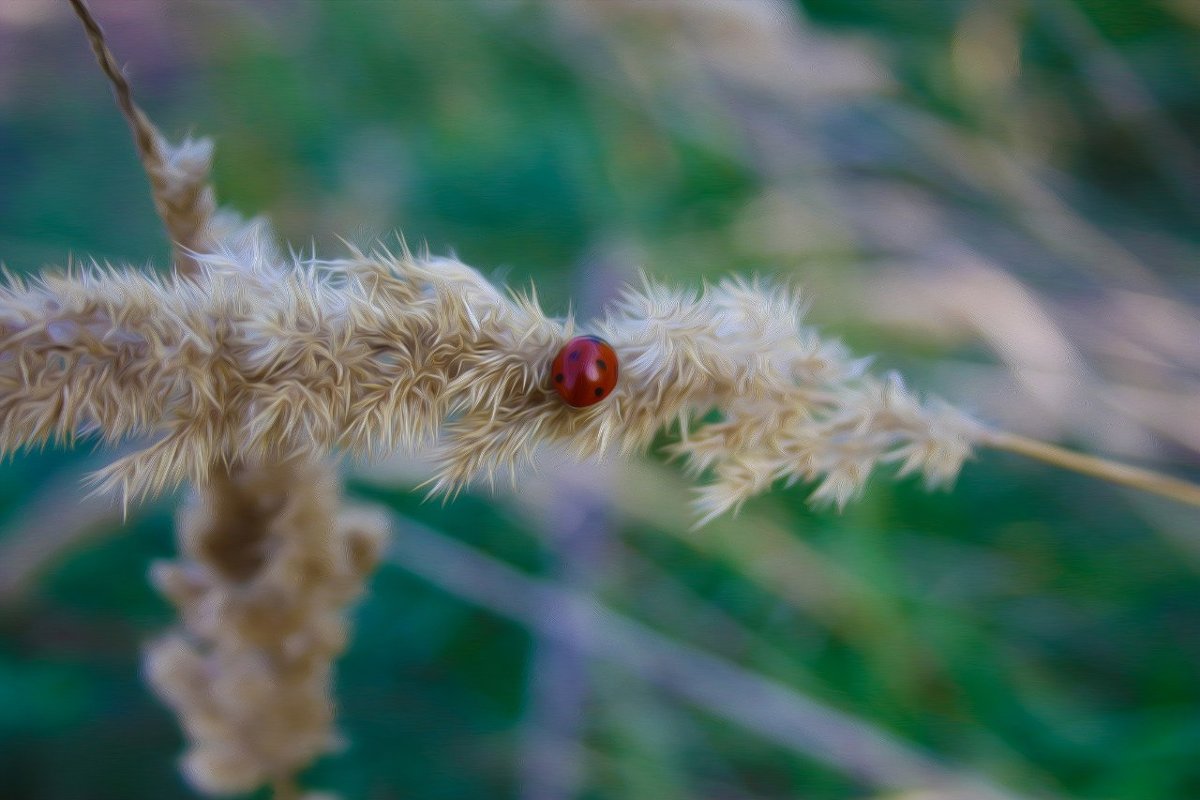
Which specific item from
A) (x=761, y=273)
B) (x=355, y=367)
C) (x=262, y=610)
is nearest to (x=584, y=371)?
(x=355, y=367)

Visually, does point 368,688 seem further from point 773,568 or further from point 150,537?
point 773,568

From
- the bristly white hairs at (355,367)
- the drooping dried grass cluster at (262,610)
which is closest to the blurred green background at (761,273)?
the drooping dried grass cluster at (262,610)

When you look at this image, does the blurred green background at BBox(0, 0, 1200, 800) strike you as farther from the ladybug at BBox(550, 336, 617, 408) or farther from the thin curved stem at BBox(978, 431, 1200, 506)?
the ladybug at BBox(550, 336, 617, 408)

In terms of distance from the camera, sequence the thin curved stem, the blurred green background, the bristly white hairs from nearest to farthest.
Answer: the bristly white hairs, the thin curved stem, the blurred green background

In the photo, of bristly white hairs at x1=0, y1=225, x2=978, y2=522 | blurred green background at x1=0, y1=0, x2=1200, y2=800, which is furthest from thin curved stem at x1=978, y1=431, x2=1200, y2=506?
blurred green background at x1=0, y1=0, x2=1200, y2=800

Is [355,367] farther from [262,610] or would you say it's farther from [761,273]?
[761,273]

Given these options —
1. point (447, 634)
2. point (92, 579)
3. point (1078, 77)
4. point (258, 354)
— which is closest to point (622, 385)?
point (258, 354)
